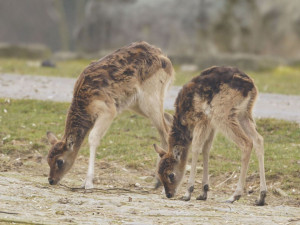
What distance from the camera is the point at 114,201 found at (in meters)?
8.09

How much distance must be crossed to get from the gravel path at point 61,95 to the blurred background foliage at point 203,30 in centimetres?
660

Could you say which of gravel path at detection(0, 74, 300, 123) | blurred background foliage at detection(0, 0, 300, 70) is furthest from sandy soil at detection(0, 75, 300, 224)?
blurred background foliage at detection(0, 0, 300, 70)

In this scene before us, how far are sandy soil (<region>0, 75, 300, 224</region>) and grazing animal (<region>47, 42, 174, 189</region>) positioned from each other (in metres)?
0.52

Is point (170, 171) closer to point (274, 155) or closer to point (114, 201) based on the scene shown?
point (114, 201)

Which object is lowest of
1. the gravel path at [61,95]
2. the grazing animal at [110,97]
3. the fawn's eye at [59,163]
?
the fawn's eye at [59,163]

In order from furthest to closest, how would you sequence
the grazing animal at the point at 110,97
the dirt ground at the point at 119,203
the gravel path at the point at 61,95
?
the gravel path at the point at 61,95 < the grazing animal at the point at 110,97 < the dirt ground at the point at 119,203

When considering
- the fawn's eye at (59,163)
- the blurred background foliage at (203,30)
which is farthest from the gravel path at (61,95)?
the blurred background foliage at (203,30)

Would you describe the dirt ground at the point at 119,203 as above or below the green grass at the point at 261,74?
below

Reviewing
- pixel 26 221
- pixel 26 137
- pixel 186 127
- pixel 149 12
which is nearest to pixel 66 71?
pixel 149 12

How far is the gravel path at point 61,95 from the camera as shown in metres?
14.3

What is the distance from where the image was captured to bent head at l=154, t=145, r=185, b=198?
907 cm

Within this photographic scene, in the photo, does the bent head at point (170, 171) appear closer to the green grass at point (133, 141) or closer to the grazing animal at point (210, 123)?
the grazing animal at point (210, 123)

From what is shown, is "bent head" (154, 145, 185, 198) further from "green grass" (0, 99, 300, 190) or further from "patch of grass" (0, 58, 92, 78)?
"patch of grass" (0, 58, 92, 78)

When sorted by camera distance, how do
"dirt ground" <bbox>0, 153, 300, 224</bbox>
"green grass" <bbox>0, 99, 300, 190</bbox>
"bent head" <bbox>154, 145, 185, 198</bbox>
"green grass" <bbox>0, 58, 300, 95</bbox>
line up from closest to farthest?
"dirt ground" <bbox>0, 153, 300, 224</bbox>
"bent head" <bbox>154, 145, 185, 198</bbox>
"green grass" <bbox>0, 99, 300, 190</bbox>
"green grass" <bbox>0, 58, 300, 95</bbox>
